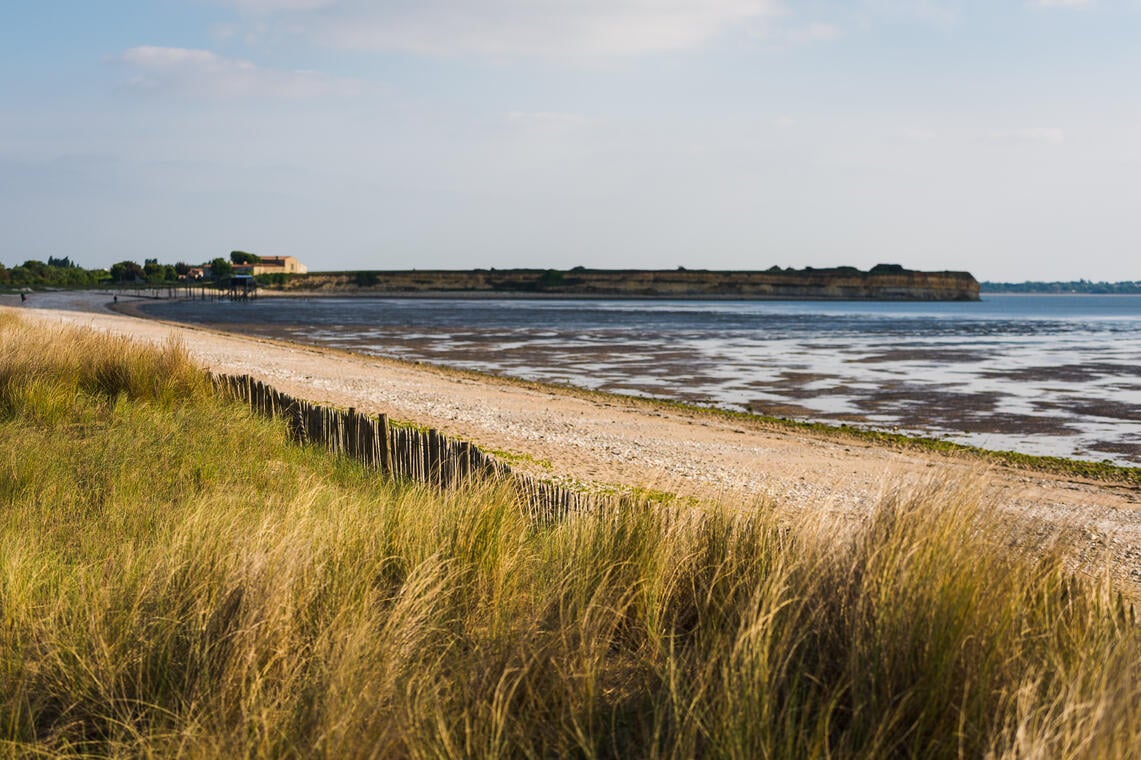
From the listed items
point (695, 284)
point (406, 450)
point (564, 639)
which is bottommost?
point (406, 450)

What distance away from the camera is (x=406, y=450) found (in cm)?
847

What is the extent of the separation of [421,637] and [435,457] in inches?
177

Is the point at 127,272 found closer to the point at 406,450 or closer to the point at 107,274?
the point at 107,274

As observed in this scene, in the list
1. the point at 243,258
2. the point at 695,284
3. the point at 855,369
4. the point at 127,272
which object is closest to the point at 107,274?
the point at 127,272

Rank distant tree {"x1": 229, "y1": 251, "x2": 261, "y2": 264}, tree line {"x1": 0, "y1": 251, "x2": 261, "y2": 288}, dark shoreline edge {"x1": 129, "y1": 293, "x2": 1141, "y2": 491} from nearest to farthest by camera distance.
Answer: dark shoreline edge {"x1": 129, "y1": 293, "x2": 1141, "y2": 491}
tree line {"x1": 0, "y1": 251, "x2": 261, "y2": 288}
distant tree {"x1": 229, "y1": 251, "x2": 261, "y2": 264}

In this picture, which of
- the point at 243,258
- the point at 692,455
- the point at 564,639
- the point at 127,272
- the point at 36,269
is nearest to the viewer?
the point at 564,639

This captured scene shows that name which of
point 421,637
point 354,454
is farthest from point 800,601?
point 354,454

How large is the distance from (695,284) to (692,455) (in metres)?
146

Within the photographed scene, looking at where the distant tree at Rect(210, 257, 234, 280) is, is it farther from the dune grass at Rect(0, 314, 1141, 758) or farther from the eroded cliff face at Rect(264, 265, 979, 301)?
the dune grass at Rect(0, 314, 1141, 758)

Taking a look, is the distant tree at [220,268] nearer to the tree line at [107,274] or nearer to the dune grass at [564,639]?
the tree line at [107,274]

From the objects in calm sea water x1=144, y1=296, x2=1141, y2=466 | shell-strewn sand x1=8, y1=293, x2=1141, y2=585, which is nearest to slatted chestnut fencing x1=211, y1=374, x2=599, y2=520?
shell-strewn sand x1=8, y1=293, x2=1141, y2=585

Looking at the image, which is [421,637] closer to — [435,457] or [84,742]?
[84,742]

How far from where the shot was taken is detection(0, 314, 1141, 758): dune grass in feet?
9.78

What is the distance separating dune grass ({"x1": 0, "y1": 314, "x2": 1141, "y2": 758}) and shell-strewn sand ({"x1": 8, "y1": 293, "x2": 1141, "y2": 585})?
64 centimetres
